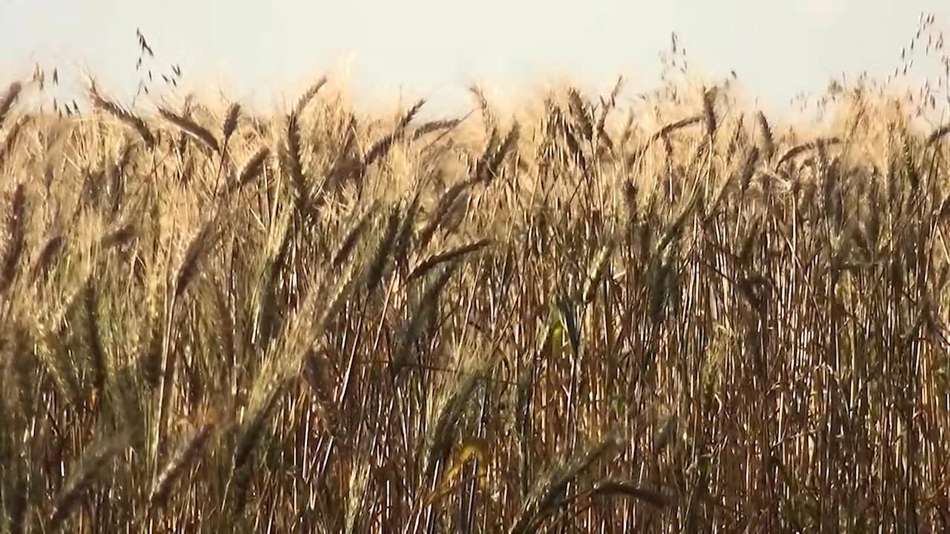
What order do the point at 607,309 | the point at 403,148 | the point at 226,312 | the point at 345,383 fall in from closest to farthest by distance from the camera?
the point at 226,312 < the point at 345,383 < the point at 403,148 < the point at 607,309

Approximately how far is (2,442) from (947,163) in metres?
2.34

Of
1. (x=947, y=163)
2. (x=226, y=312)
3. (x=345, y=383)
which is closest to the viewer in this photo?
(x=226, y=312)

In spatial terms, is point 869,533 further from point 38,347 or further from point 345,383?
point 38,347

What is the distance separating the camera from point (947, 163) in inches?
120

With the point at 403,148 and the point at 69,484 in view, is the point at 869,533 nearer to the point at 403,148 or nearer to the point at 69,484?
the point at 403,148

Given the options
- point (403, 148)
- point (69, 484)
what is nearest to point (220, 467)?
point (69, 484)

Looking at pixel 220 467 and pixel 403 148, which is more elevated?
pixel 403 148

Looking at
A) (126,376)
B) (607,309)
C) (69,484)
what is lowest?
(69,484)

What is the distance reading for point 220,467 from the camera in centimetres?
128

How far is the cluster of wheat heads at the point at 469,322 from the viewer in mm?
1395

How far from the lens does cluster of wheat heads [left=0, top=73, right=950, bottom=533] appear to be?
1395mm

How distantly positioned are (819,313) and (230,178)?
1273 millimetres

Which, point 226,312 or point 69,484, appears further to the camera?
point 226,312

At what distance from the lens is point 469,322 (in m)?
2.01
